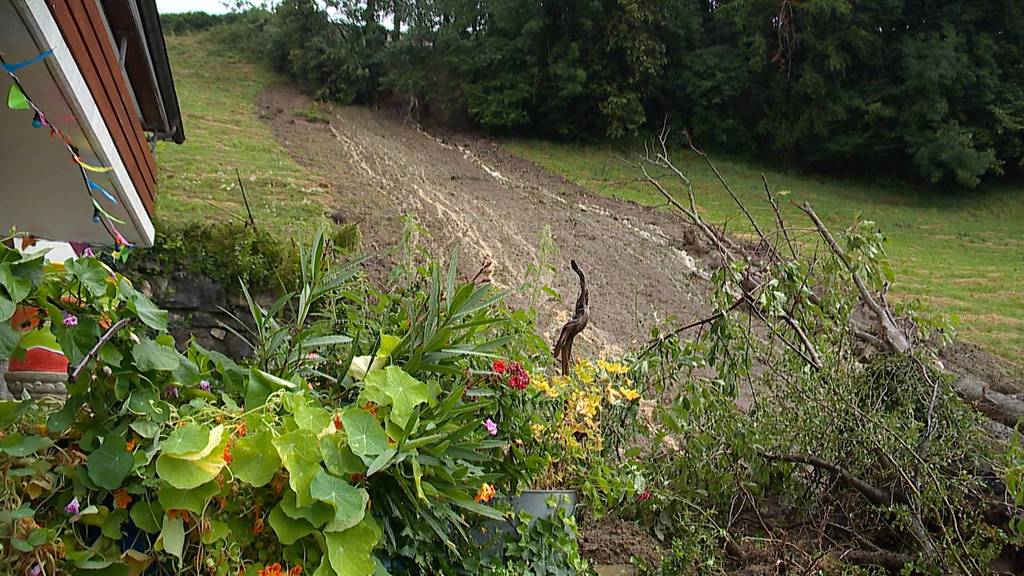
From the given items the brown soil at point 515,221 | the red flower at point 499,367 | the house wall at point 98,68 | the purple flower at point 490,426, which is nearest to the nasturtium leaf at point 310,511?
the purple flower at point 490,426

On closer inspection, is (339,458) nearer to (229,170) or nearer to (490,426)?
(490,426)

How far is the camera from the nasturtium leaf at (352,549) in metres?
1.23

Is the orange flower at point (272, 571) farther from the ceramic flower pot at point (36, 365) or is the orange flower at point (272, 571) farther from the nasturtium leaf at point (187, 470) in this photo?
the ceramic flower pot at point (36, 365)

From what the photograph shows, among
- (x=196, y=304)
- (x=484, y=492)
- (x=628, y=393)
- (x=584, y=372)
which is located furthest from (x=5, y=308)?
(x=196, y=304)

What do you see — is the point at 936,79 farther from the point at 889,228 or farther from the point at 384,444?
the point at 384,444

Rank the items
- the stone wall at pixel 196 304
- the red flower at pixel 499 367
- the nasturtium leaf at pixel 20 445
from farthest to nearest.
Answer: the stone wall at pixel 196 304 < the red flower at pixel 499 367 < the nasturtium leaf at pixel 20 445

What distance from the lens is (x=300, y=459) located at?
4.04 feet

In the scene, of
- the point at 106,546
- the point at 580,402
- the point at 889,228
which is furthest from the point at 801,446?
the point at 889,228

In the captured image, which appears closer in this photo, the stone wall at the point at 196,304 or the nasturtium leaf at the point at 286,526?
the nasturtium leaf at the point at 286,526

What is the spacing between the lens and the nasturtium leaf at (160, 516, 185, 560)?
117cm

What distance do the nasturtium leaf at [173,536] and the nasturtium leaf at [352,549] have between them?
0.24 metres

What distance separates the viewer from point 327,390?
1.80m

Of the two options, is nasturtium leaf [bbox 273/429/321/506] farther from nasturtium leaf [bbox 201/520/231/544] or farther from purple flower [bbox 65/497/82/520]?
purple flower [bbox 65/497/82/520]

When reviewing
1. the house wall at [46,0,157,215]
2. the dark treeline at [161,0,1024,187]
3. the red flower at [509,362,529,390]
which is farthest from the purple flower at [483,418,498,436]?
the dark treeline at [161,0,1024,187]
